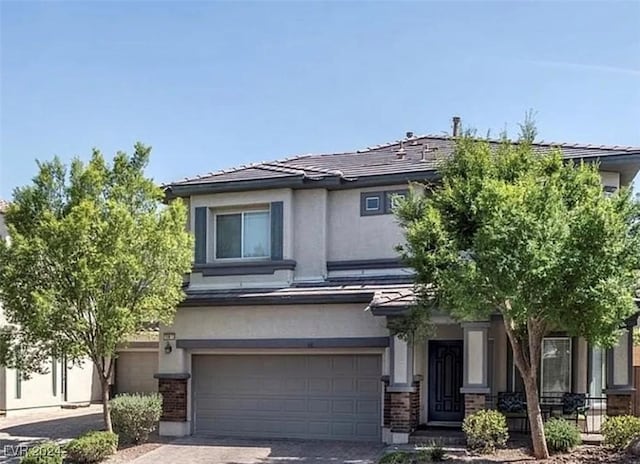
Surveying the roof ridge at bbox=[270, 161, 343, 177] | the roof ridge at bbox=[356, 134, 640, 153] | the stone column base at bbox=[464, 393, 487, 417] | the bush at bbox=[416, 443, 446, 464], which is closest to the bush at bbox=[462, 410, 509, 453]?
the bush at bbox=[416, 443, 446, 464]

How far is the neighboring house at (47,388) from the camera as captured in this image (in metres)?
21.3

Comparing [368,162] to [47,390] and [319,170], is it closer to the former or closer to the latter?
[319,170]

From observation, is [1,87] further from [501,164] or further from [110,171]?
[501,164]

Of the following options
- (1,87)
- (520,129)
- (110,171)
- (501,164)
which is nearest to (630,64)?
(520,129)

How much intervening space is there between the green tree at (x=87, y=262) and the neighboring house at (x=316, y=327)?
6.54 feet

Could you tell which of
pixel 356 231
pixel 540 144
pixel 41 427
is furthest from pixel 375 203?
pixel 41 427

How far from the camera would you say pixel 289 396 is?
55.1 feet

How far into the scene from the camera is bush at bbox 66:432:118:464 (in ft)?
46.2

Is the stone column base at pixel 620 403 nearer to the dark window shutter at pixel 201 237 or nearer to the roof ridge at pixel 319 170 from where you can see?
the roof ridge at pixel 319 170


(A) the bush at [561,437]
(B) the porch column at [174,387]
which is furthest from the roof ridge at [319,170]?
(A) the bush at [561,437]

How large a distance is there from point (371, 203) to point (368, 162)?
5.47ft

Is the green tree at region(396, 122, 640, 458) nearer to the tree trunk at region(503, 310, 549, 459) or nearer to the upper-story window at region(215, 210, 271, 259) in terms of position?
the tree trunk at region(503, 310, 549, 459)

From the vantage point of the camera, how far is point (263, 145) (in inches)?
810

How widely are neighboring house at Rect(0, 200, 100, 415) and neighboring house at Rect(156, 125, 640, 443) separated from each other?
17.0ft
